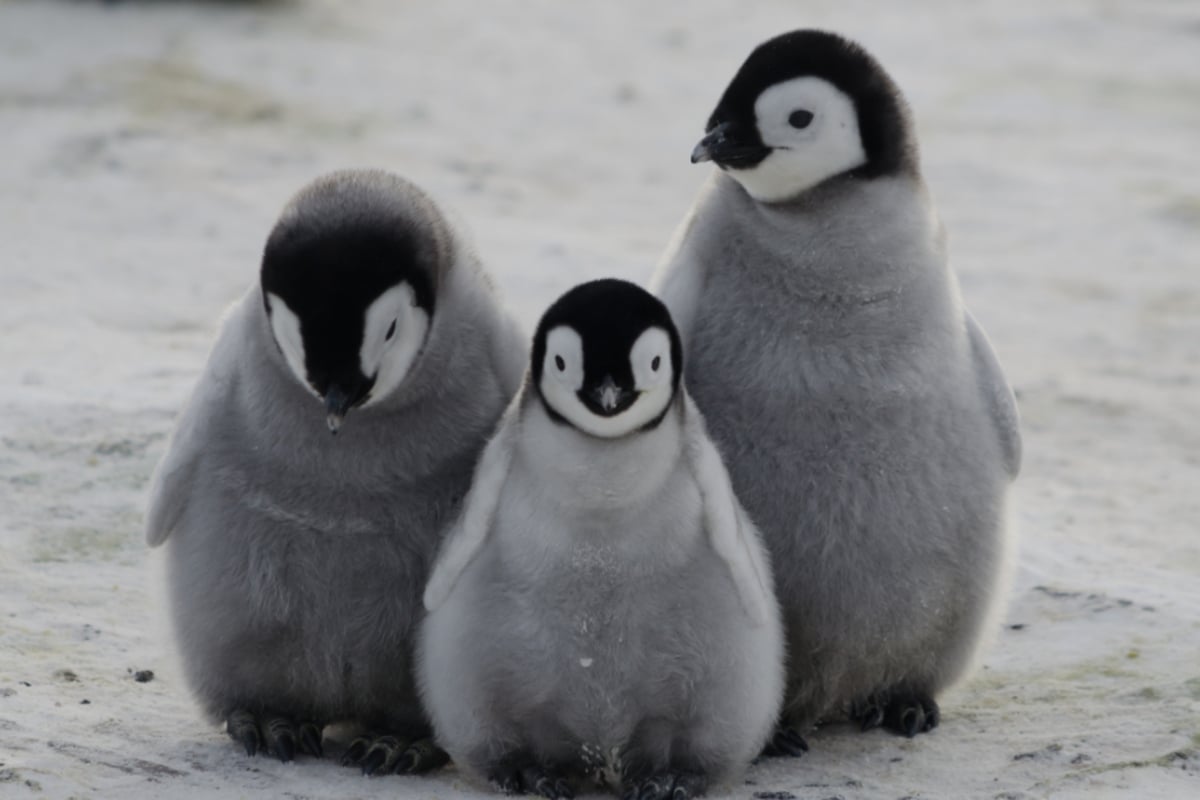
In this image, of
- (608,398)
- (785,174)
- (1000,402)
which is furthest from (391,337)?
(1000,402)

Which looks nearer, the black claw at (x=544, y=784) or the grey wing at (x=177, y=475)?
the black claw at (x=544, y=784)

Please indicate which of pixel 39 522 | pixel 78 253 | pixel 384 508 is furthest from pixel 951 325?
pixel 78 253

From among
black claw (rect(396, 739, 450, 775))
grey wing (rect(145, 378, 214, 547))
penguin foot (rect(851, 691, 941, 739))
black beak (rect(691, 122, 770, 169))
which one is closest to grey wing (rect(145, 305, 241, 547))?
grey wing (rect(145, 378, 214, 547))

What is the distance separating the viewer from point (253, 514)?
3.38 metres

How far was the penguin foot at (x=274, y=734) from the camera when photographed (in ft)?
11.1

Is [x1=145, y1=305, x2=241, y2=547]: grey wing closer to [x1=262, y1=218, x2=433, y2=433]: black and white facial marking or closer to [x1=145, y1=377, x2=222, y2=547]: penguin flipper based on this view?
[x1=145, y1=377, x2=222, y2=547]: penguin flipper

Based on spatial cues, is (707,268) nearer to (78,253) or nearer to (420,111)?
(78,253)

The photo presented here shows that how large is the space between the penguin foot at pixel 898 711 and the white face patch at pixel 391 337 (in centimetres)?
111

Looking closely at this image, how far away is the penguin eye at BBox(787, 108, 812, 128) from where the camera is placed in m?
3.46

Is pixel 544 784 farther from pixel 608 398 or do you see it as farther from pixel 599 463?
pixel 608 398

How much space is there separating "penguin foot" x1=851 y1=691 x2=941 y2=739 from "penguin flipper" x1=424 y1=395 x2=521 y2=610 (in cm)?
91

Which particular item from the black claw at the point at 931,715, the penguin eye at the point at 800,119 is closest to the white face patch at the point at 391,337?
the penguin eye at the point at 800,119

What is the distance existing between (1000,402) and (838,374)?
388mm

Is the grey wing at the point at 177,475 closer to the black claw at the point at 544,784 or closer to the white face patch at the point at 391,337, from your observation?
the white face patch at the point at 391,337
